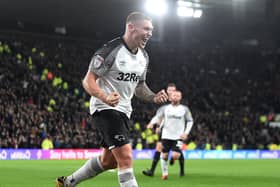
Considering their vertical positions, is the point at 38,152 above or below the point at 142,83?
below

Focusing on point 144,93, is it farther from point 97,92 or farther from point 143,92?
point 97,92

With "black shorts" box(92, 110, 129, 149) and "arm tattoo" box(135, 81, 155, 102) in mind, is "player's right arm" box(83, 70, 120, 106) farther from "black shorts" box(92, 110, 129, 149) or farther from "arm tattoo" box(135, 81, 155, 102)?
"arm tattoo" box(135, 81, 155, 102)

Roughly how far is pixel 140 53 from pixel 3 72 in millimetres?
20625

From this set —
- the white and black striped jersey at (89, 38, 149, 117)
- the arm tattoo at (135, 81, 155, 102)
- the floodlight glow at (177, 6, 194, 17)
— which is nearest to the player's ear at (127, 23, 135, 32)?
the white and black striped jersey at (89, 38, 149, 117)

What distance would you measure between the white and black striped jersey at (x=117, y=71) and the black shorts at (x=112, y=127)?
0.07 meters

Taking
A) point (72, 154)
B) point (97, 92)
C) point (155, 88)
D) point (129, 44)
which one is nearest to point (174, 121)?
point (129, 44)

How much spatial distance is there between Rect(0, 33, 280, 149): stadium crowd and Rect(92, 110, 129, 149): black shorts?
56.0 ft

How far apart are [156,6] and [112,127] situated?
21763 millimetres

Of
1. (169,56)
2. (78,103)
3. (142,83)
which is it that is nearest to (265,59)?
(169,56)

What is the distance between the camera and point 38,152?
77.2 feet

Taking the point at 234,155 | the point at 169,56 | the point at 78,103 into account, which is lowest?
the point at 234,155

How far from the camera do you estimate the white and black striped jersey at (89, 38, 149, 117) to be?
604cm

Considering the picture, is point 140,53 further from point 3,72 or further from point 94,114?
point 3,72

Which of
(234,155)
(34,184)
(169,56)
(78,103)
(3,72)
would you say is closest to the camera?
(34,184)
